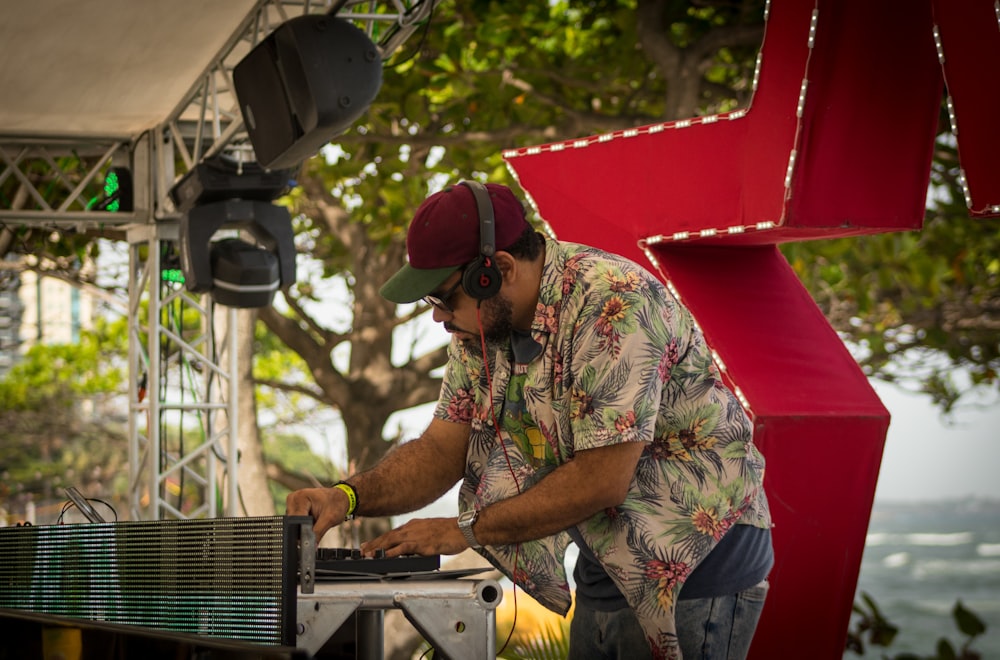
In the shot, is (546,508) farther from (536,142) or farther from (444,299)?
(536,142)

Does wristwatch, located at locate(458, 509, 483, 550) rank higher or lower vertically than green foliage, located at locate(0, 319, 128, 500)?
higher

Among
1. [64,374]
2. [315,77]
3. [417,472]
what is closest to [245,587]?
[417,472]

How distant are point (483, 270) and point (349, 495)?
61 centimetres

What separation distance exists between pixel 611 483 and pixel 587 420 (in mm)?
127

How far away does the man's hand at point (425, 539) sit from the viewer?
2258 millimetres

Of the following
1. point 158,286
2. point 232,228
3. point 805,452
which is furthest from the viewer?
point 158,286

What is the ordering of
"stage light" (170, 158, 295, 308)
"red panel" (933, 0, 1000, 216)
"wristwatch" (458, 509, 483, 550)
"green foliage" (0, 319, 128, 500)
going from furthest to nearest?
"green foliage" (0, 319, 128, 500)
"stage light" (170, 158, 295, 308)
"red panel" (933, 0, 1000, 216)
"wristwatch" (458, 509, 483, 550)

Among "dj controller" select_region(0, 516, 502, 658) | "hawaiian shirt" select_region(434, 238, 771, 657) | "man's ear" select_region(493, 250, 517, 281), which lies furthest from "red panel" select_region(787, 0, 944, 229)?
"dj controller" select_region(0, 516, 502, 658)

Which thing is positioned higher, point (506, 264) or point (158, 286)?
point (506, 264)

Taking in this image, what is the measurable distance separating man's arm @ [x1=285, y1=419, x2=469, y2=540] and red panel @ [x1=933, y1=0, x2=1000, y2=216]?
1552mm

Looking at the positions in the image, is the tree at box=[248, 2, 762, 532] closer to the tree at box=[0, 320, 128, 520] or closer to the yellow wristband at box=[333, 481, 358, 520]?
the yellow wristband at box=[333, 481, 358, 520]

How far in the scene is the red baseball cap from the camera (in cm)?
225

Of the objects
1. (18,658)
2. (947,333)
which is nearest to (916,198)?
(18,658)

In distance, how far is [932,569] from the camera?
5341 cm
